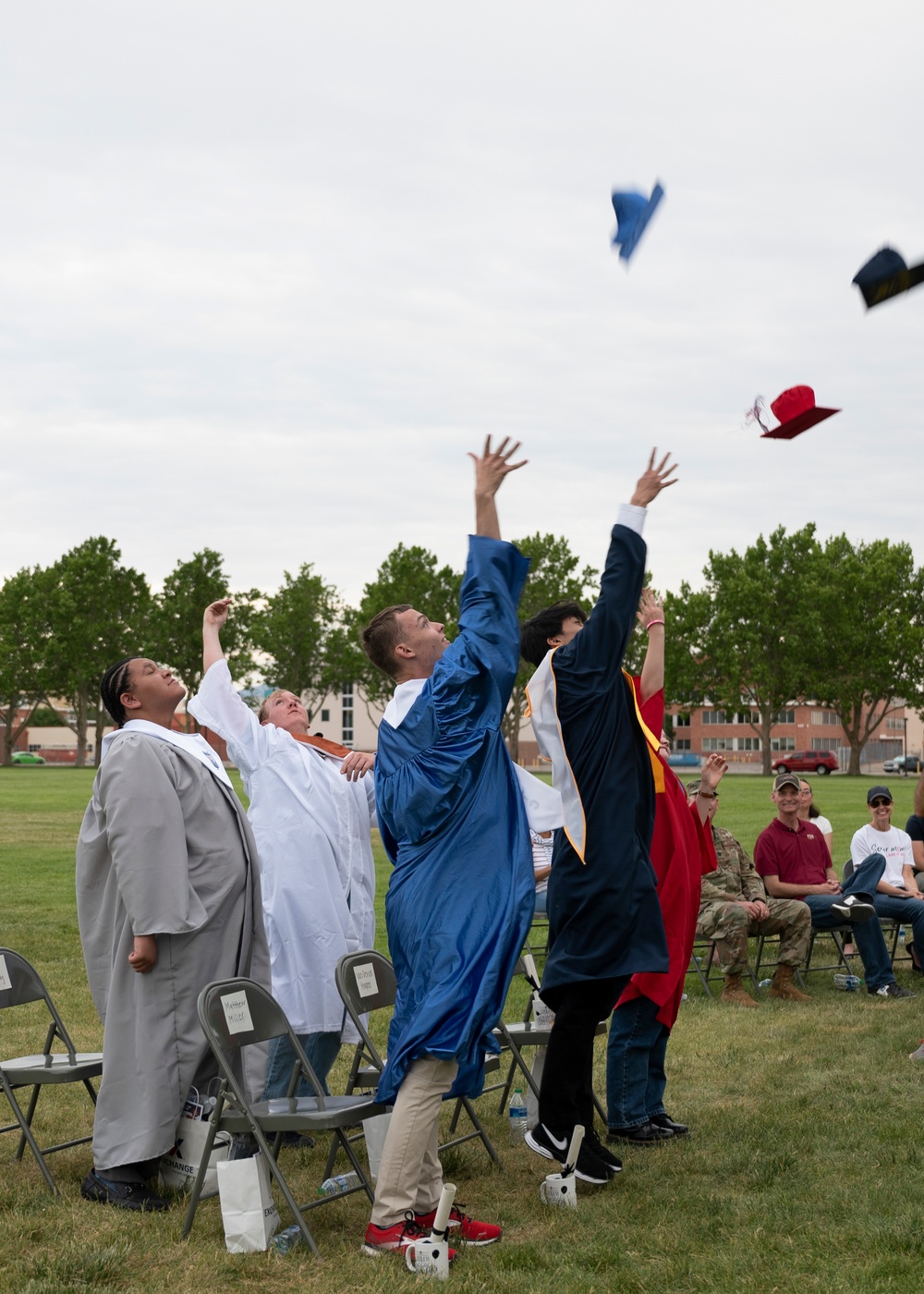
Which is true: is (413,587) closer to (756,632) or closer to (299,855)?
(756,632)

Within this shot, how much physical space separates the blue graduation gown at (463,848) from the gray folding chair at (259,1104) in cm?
27

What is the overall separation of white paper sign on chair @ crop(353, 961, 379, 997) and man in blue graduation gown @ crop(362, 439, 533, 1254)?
69 cm

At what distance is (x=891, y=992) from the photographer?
875 cm

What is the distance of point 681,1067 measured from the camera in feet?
22.0

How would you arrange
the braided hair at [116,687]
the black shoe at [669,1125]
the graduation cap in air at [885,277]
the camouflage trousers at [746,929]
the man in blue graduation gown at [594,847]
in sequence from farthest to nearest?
the camouflage trousers at [746,929], the black shoe at [669,1125], the braided hair at [116,687], the man in blue graduation gown at [594,847], the graduation cap in air at [885,277]

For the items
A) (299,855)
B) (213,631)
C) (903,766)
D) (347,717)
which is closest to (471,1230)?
(299,855)

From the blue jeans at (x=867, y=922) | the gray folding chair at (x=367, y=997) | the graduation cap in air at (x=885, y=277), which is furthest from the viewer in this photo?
the blue jeans at (x=867, y=922)

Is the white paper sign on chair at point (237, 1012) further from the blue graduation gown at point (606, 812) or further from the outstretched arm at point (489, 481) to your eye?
the outstretched arm at point (489, 481)

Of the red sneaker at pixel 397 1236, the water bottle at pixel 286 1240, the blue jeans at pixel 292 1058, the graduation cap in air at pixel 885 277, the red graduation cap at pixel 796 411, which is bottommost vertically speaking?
the water bottle at pixel 286 1240

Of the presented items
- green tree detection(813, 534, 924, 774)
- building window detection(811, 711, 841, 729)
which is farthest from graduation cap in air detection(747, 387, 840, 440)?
building window detection(811, 711, 841, 729)

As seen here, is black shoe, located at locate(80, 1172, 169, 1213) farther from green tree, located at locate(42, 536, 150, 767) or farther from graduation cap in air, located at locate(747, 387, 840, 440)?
green tree, located at locate(42, 536, 150, 767)

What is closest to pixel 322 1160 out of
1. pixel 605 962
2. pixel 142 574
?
pixel 605 962

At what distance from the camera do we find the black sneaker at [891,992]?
8703mm

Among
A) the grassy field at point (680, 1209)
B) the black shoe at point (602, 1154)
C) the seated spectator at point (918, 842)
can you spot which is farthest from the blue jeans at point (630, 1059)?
the seated spectator at point (918, 842)
